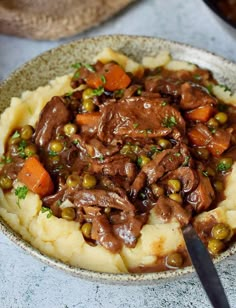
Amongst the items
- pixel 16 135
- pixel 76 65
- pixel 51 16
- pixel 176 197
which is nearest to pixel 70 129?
pixel 16 135

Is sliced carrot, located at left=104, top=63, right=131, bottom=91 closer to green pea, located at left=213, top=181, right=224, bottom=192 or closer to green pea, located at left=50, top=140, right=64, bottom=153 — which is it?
green pea, located at left=50, top=140, right=64, bottom=153

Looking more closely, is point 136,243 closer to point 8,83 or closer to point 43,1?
point 8,83

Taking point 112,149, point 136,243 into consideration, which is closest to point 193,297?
point 136,243

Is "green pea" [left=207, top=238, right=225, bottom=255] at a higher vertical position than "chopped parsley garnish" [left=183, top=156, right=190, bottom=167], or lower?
lower

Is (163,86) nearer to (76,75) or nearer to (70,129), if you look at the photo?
(76,75)

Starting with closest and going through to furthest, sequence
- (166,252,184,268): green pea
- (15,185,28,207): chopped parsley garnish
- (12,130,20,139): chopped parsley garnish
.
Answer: (166,252,184,268): green pea < (15,185,28,207): chopped parsley garnish < (12,130,20,139): chopped parsley garnish

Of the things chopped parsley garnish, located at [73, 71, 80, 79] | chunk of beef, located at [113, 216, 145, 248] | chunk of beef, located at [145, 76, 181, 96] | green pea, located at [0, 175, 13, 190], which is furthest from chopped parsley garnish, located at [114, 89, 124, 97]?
chunk of beef, located at [113, 216, 145, 248]

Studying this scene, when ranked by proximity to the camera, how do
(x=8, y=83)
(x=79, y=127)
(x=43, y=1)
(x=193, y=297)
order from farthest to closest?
(x=43, y=1) → (x=8, y=83) → (x=79, y=127) → (x=193, y=297)
